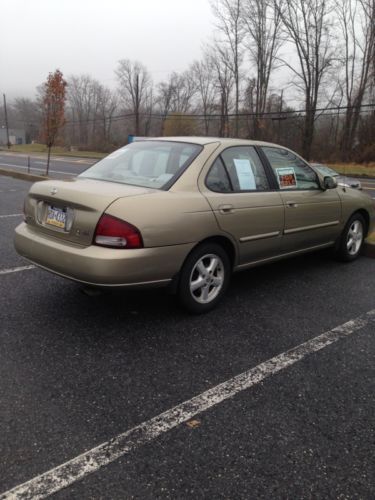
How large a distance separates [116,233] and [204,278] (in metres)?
0.97

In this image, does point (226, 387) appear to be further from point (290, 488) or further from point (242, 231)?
point (242, 231)

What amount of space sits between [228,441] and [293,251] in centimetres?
280

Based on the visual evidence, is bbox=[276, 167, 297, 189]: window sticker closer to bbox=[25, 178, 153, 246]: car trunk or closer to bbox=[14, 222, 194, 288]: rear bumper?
bbox=[14, 222, 194, 288]: rear bumper

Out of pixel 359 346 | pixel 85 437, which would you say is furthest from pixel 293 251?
pixel 85 437

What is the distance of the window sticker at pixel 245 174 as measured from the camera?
4062 millimetres

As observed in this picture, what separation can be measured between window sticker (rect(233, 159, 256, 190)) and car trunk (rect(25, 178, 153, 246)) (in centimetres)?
101

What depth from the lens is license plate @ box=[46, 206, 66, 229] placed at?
3.42 metres

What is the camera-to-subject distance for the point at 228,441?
2240 mm

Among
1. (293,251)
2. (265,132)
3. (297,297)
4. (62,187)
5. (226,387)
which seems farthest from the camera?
(265,132)

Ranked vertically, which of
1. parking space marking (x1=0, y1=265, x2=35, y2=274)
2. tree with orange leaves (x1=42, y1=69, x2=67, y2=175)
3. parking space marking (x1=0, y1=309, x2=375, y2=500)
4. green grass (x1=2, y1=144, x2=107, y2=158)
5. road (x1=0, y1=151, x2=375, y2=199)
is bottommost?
parking space marking (x1=0, y1=309, x2=375, y2=500)

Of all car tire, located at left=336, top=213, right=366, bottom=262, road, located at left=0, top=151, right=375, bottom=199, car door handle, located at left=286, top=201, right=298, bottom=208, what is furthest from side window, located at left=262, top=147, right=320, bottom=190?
road, located at left=0, top=151, right=375, bottom=199

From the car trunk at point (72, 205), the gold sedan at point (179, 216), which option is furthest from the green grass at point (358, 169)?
the car trunk at point (72, 205)

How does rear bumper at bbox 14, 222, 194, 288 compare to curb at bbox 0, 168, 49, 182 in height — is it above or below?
above

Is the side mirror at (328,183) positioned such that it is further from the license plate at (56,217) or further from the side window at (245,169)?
the license plate at (56,217)
